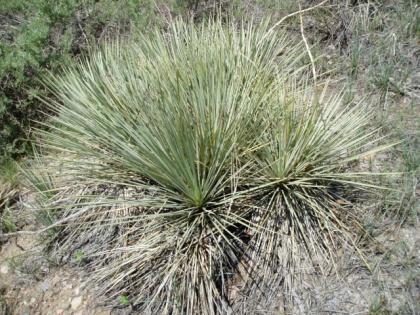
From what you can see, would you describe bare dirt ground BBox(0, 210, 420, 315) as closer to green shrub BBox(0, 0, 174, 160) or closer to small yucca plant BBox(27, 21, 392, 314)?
small yucca plant BBox(27, 21, 392, 314)

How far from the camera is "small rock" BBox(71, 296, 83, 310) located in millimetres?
2492

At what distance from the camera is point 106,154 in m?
2.62

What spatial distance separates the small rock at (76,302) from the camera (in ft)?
8.18

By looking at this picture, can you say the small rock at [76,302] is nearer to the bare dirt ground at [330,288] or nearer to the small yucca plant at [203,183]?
the bare dirt ground at [330,288]

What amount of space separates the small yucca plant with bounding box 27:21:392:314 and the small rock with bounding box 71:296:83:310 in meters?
0.15

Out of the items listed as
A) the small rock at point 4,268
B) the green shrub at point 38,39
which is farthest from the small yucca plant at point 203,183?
the green shrub at point 38,39

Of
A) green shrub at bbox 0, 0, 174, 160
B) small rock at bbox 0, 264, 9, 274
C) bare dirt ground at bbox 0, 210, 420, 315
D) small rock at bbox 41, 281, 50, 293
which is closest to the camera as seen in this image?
bare dirt ground at bbox 0, 210, 420, 315

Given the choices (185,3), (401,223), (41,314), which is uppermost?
(185,3)

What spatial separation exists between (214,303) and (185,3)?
2950 mm

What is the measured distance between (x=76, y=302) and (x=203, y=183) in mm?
1035

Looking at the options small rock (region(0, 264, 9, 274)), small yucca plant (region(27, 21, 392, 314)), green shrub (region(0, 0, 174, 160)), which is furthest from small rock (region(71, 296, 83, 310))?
green shrub (region(0, 0, 174, 160))

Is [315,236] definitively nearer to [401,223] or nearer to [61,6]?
[401,223]

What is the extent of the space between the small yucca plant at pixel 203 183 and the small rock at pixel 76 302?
0.15m

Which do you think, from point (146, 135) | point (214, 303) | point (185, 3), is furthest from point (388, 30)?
point (214, 303)
